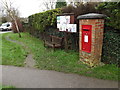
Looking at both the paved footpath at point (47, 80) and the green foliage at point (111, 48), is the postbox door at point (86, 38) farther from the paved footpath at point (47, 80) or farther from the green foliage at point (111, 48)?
the paved footpath at point (47, 80)

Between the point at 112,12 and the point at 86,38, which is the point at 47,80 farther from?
the point at 112,12

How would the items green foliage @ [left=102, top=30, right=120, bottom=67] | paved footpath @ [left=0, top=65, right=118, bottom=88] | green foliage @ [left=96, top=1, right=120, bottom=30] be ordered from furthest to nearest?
green foliage @ [left=102, top=30, right=120, bottom=67]
green foliage @ [left=96, top=1, right=120, bottom=30]
paved footpath @ [left=0, top=65, right=118, bottom=88]

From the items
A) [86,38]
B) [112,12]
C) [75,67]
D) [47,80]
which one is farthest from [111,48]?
[47,80]

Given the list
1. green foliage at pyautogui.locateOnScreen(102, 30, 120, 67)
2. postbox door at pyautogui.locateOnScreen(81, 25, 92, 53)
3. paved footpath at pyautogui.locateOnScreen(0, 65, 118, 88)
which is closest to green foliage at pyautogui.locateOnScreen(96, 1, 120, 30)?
green foliage at pyautogui.locateOnScreen(102, 30, 120, 67)

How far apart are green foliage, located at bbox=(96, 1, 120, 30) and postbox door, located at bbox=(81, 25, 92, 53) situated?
2.50 ft

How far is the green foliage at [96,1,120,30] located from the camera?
377 centimetres

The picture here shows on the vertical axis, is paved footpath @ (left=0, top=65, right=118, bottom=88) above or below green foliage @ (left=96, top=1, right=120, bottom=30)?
below

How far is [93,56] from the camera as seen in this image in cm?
427

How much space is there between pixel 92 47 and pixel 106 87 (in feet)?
5.03

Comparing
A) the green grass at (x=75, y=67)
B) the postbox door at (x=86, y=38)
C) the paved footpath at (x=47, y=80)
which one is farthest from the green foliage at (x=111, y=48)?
the paved footpath at (x=47, y=80)

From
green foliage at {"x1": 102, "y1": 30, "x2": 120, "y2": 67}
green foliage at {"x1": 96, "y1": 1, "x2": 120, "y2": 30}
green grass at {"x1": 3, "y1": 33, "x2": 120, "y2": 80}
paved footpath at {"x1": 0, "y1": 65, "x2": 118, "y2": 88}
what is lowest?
paved footpath at {"x1": 0, "y1": 65, "x2": 118, "y2": 88}

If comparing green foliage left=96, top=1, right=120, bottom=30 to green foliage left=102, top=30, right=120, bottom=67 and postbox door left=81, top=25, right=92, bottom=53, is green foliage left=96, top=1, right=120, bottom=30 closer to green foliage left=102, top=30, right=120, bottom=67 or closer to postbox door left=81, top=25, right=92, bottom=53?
green foliage left=102, top=30, right=120, bottom=67

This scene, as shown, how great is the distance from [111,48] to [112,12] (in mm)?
1340

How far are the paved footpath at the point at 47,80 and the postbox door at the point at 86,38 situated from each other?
123 centimetres
